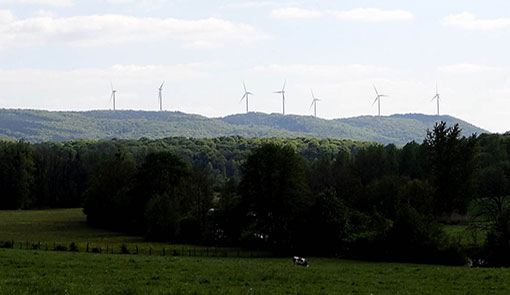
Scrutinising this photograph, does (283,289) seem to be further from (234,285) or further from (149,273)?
(149,273)

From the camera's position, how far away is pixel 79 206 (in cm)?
14762

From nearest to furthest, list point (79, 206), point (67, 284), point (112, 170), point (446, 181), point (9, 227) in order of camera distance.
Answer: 1. point (67, 284)
2. point (446, 181)
3. point (9, 227)
4. point (112, 170)
5. point (79, 206)

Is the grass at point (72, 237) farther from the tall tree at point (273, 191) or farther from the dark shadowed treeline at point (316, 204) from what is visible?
the tall tree at point (273, 191)

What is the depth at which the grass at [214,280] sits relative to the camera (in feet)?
80.1

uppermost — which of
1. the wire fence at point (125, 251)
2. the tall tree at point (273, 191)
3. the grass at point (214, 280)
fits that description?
the tall tree at point (273, 191)

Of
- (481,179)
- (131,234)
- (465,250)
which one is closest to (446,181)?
(481,179)

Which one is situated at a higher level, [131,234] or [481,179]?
[481,179]

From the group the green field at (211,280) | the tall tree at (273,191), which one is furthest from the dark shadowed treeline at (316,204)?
the green field at (211,280)

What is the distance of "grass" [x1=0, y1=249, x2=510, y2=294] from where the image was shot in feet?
80.1

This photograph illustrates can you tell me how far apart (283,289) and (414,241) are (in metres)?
26.1

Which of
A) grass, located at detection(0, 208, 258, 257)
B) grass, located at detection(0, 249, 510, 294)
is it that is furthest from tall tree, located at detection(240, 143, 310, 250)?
grass, located at detection(0, 249, 510, 294)

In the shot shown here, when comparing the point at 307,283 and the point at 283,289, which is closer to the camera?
the point at 283,289

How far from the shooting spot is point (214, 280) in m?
28.9

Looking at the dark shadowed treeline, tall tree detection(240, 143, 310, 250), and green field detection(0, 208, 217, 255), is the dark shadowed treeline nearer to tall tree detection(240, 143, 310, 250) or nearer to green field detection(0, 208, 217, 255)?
tall tree detection(240, 143, 310, 250)
